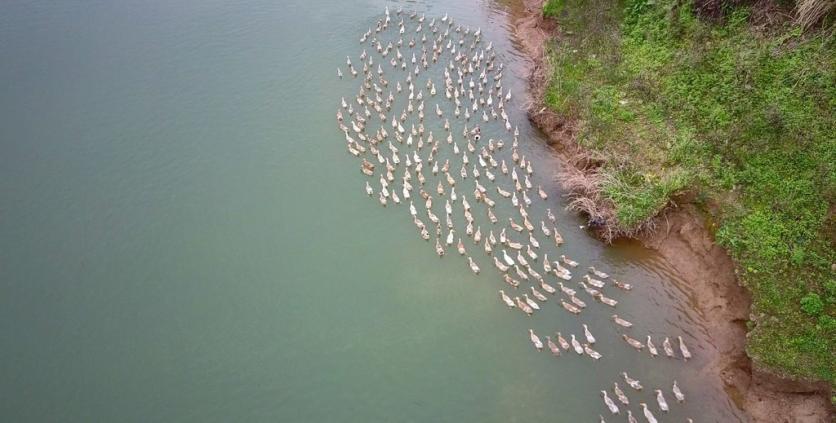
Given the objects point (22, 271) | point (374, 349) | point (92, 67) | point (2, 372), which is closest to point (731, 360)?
point (374, 349)

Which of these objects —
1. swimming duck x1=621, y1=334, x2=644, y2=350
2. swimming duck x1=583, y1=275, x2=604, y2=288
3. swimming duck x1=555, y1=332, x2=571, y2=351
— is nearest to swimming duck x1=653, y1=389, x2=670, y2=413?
swimming duck x1=621, y1=334, x2=644, y2=350

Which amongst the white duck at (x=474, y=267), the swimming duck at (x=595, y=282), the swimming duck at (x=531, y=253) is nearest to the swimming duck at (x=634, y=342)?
the swimming duck at (x=595, y=282)

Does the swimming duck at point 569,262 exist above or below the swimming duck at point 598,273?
below

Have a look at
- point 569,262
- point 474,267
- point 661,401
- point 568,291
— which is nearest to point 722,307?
point 661,401

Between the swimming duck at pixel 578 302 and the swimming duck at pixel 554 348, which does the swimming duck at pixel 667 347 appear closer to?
the swimming duck at pixel 578 302

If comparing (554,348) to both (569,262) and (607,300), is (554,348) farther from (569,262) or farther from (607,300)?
(569,262)

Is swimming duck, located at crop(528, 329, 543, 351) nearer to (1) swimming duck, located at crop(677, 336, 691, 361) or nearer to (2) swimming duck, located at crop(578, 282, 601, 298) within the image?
(2) swimming duck, located at crop(578, 282, 601, 298)
